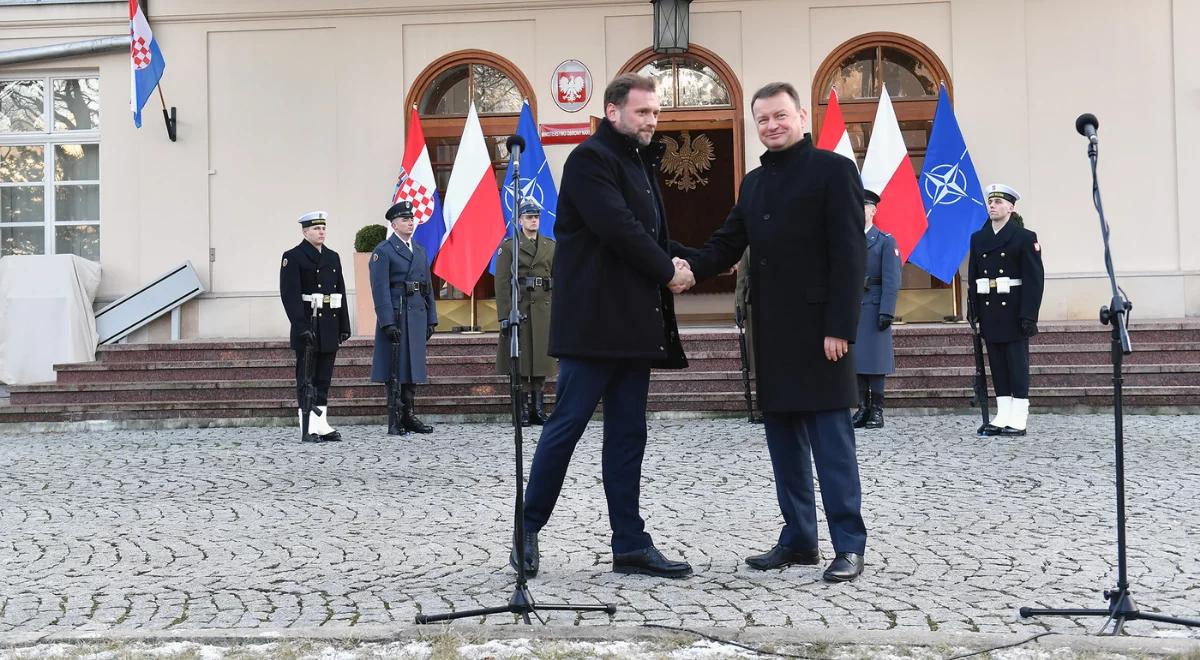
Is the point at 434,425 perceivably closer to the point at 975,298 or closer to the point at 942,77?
the point at 975,298

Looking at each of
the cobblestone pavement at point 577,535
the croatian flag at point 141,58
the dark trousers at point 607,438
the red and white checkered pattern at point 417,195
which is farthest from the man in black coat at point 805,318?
the croatian flag at point 141,58

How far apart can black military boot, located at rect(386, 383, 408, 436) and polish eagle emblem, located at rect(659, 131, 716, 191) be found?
8467mm

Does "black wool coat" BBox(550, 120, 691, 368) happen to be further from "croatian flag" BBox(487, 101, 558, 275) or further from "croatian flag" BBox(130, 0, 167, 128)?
"croatian flag" BBox(130, 0, 167, 128)

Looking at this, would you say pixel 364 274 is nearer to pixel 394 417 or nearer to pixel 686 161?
pixel 394 417

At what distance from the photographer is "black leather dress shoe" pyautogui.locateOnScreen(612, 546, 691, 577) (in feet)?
15.4

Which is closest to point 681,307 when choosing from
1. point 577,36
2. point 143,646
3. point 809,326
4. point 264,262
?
point 577,36

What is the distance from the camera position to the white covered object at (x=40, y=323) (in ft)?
46.0

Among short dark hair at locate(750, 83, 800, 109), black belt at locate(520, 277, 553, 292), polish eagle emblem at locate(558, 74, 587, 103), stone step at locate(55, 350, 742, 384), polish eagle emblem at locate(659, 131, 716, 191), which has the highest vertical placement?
polish eagle emblem at locate(558, 74, 587, 103)

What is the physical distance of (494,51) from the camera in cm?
1525

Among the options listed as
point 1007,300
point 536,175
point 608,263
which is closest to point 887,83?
point 536,175

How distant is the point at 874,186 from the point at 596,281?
8.99 meters

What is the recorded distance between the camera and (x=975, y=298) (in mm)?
9977

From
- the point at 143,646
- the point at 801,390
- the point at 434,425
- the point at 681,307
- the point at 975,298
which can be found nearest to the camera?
the point at 143,646

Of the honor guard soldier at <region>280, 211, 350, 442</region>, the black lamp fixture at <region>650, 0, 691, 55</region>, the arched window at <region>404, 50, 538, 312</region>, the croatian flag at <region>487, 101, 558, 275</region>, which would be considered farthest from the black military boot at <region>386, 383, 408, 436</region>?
the black lamp fixture at <region>650, 0, 691, 55</region>
